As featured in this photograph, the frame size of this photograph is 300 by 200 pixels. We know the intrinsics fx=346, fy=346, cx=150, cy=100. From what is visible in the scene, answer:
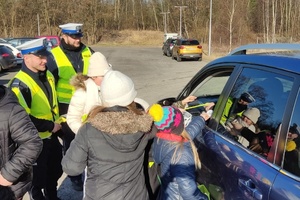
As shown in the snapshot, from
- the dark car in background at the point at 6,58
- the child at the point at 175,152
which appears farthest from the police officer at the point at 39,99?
the dark car in background at the point at 6,58

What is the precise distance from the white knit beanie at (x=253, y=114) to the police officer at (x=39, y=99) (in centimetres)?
184

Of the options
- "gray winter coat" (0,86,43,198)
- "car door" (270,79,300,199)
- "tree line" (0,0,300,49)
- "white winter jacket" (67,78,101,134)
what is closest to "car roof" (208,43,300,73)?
"car door" (270,79,300,199)

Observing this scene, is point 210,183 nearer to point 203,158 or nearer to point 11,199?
point 203,158

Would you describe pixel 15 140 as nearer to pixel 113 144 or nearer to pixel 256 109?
pixel 113 144

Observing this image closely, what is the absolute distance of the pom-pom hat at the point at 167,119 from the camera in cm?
235

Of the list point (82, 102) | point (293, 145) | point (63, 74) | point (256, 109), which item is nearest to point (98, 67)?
point (82, 102)

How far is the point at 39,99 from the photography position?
10.6ft

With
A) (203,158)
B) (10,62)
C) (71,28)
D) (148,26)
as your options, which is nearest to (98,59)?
(71,28)

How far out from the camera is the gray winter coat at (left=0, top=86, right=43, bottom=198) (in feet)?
7.23

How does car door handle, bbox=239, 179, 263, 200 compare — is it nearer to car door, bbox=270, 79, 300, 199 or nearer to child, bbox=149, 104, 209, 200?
→ car door, bbox=270, 79, 300, 199

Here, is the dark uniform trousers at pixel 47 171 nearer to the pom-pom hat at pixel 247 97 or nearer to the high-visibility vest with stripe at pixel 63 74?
the high-visibility vest with stripe at pixel 63 74

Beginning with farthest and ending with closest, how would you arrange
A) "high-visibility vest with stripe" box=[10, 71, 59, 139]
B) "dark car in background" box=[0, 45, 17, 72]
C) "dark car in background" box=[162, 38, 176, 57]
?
"dark car in background" box=[162, 38, 176, 57] → "dark car in background" box=[0, 45, 17, 72] → "high-visibility vest with stripe" box=[10, 71, 59, 139]

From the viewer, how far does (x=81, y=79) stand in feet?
11.0

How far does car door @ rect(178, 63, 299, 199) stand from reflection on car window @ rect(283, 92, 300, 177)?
6 cm
